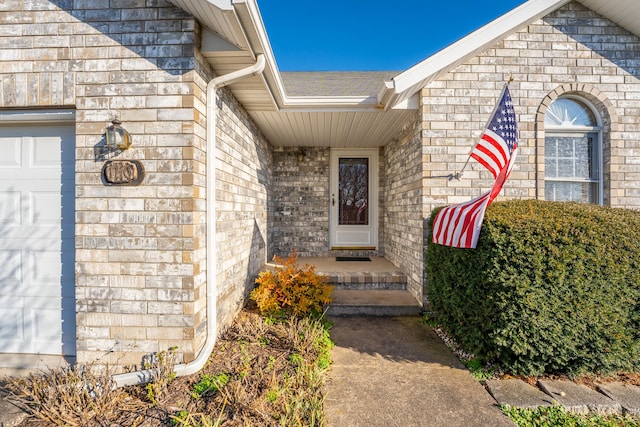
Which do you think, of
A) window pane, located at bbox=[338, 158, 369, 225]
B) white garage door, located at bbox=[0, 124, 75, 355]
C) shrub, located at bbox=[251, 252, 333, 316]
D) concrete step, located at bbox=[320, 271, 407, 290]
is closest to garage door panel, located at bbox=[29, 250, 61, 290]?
white garage door, located at bbox=[0, 124, 75, 355]

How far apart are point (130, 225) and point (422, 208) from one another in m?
3.36

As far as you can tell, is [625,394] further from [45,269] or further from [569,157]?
[45,269]

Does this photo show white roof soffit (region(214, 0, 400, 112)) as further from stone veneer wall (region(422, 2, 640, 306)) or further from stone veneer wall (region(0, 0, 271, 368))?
stone veneer wall (region(422, 2, 640, 306))

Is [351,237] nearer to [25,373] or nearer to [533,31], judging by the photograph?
[533,31]

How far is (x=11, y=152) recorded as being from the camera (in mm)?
2748

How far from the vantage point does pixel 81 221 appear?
253cm

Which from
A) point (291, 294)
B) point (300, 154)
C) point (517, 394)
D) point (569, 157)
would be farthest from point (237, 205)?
point (569, 157)

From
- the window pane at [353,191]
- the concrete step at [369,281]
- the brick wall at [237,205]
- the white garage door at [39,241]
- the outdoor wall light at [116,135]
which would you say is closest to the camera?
the outdoor wall light at [116,135]

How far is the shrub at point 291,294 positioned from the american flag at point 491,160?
170 cm

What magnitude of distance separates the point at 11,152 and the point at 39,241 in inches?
35.1

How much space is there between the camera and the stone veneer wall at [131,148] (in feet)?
8.20

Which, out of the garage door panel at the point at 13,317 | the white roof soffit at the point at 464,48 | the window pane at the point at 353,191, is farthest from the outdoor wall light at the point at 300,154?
the garage door panel at the point at 13,317

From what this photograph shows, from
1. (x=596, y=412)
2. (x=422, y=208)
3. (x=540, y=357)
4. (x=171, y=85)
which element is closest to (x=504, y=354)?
(x=540, y=357)

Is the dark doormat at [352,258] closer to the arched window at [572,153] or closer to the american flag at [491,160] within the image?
the american flag at [491,160]
